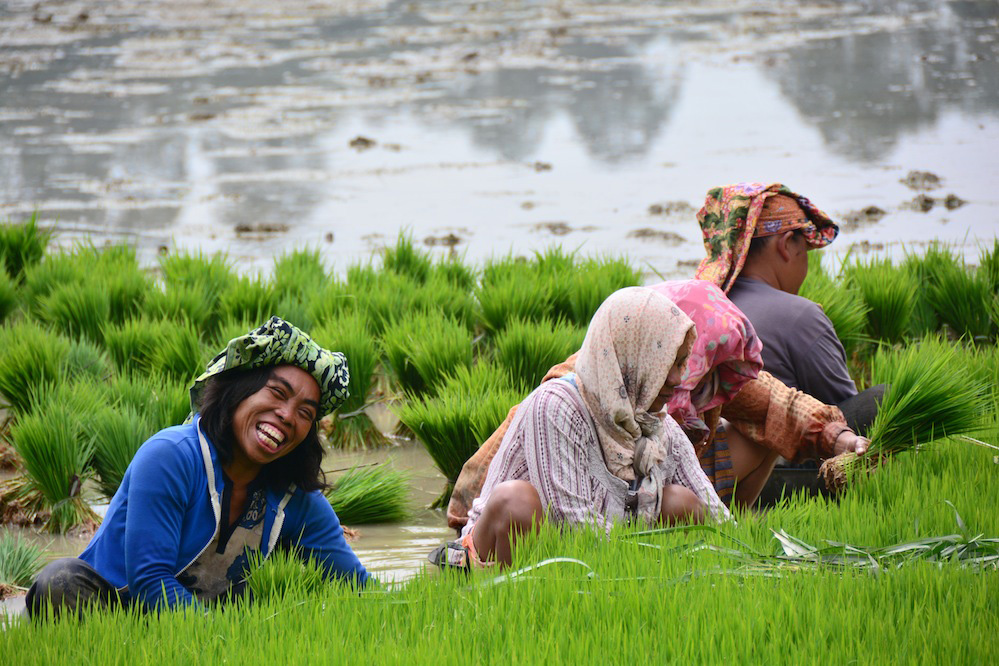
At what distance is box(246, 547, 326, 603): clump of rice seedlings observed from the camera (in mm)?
2853

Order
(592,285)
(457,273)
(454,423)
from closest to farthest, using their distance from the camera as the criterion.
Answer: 1. (454,423)
2. (592,285)
3. (457,273)

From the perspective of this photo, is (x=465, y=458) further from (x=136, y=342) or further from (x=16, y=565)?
(x=136, y=342)

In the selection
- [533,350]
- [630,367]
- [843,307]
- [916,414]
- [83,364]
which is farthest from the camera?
[843,307]

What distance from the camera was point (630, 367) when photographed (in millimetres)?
3312

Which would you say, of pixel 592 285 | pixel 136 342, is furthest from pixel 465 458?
pixel 136 342

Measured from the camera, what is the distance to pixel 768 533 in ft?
10.4

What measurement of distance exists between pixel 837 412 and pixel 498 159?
7669 millimetres

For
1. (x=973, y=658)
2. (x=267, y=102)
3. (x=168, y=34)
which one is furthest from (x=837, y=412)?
(x=168, y=34)

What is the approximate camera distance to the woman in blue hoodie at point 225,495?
2871 millimetres

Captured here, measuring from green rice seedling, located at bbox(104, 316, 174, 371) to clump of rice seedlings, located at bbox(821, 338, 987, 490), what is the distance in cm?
300

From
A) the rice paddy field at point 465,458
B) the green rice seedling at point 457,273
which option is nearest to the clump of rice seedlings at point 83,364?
the rice paddy field at point 465,458

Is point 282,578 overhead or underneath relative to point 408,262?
overhead

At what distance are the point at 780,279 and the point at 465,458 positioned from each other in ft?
4.38

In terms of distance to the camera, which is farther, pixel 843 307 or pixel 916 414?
pixel 843 307
